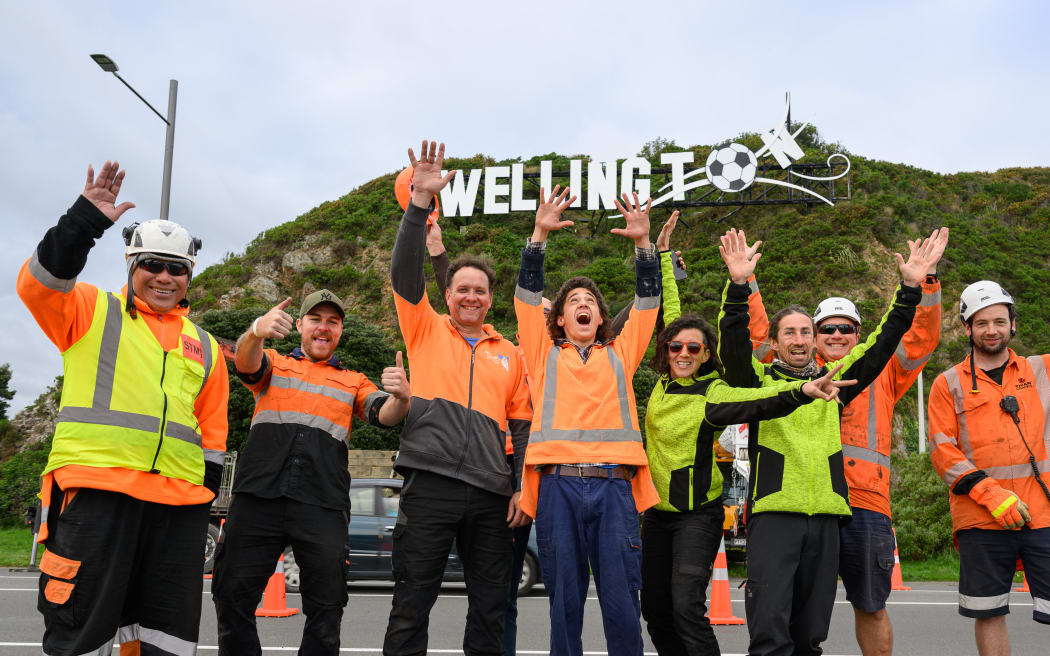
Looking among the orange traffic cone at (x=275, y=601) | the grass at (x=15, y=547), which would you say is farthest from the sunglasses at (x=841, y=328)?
the grass at (x=15, y=547)

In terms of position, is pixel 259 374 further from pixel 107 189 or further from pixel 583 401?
pixel 583 401

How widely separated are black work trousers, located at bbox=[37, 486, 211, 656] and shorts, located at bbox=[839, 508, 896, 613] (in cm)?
338

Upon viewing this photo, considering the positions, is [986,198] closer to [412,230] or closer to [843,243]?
[843,243]

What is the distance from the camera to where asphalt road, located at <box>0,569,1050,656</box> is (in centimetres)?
655

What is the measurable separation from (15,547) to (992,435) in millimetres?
19241

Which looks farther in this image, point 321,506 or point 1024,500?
point 1024,500

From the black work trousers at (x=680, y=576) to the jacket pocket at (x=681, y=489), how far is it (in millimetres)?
65

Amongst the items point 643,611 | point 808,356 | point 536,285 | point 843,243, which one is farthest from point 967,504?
point 843,243

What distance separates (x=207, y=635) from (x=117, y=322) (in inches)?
173

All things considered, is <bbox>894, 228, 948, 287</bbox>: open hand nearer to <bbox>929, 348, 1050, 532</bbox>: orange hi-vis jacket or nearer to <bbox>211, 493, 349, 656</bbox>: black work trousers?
<bbox>929, 348, 1050, 532</bbox>: orange hi-vis jacket

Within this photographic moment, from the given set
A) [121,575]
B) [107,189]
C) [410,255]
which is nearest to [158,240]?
[107,189]

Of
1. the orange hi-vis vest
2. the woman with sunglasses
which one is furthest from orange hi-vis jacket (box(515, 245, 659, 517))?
the woman with sunglasses

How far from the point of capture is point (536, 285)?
4203mm

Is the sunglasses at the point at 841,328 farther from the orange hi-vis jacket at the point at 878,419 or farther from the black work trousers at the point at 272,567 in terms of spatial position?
the black work trousers at the point at 272,567
